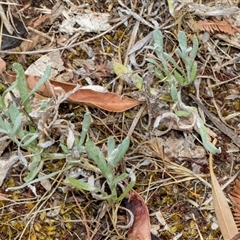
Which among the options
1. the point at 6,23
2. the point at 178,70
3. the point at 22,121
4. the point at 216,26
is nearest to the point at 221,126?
the point at 178,70

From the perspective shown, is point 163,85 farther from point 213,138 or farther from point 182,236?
point 182,236

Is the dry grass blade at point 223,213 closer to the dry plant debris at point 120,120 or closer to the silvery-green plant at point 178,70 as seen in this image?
the dry plant debris at point 120,120


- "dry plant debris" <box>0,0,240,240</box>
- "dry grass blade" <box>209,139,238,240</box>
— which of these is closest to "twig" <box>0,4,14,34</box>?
"dry plant debris" <box>0,0,240,240</box>

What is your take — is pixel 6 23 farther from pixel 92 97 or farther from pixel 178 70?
pixel 178 70

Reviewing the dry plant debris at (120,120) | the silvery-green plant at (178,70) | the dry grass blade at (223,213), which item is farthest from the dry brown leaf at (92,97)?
the dry grass blade at (223,213)

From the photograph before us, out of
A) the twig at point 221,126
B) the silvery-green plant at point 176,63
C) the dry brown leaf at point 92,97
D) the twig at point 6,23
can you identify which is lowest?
the twig at point 221,126

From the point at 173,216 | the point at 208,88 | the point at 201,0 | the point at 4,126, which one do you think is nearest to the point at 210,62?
the point at 208,88

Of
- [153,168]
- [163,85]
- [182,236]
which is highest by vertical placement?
[163,85]
